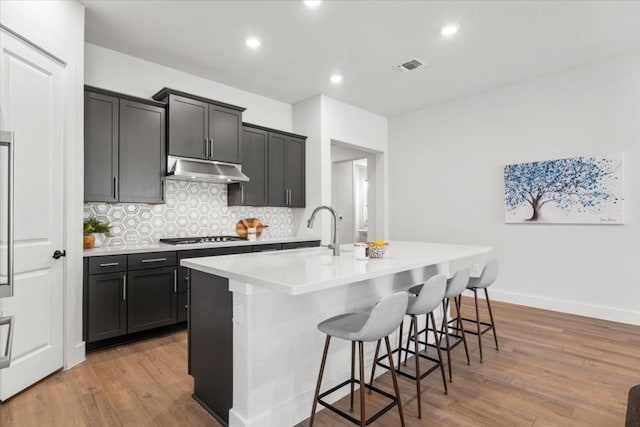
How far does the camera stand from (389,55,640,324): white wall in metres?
3.88

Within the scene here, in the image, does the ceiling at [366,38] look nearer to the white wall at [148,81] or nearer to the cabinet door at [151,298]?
the white wall at [148,81]

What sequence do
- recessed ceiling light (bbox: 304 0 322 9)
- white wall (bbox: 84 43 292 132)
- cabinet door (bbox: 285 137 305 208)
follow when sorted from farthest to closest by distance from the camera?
cabinet door (bbox: 285 137 305 208)
white wall (bbox: 84 43 292 132)
recessed ceiling light (bbox: 304 0 322 9)

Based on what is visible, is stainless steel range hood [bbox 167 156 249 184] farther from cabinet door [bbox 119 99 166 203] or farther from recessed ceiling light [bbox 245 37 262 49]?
recessed ceiling light [bbox 245 37 262 49]

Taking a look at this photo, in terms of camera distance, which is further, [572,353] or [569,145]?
[569,145]

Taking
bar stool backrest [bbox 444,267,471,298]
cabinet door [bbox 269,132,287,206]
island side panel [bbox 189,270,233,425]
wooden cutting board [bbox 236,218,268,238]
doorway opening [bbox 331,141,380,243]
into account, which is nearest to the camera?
island side panel [bbox 189,270,233,425]

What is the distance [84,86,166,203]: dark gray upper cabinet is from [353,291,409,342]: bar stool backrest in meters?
2.88

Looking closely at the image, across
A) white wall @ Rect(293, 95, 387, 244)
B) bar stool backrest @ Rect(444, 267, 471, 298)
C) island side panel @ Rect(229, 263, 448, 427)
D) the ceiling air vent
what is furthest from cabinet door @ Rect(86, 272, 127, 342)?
the ceiling air vent

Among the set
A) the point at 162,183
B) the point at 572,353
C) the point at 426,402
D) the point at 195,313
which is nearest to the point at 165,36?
the point at 162,183

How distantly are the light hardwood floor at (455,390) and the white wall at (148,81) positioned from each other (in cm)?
271

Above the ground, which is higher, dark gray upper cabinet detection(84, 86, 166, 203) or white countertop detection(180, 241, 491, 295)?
dark gray upper cabinet detection(84, 86, 166, 203)

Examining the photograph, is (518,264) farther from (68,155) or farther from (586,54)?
(68,155)

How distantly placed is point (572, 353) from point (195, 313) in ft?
10.5

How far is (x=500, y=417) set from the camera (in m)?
2.09

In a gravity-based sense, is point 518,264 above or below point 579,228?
below
